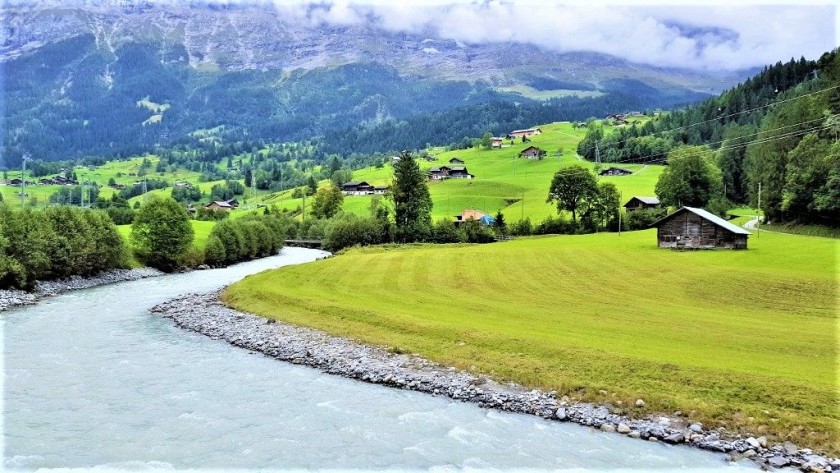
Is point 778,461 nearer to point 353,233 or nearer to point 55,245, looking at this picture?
point 55,245

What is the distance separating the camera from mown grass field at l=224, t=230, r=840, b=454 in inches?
922

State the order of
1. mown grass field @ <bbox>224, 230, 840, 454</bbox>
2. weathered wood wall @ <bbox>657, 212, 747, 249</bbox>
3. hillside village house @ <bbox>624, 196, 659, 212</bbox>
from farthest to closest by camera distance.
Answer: hillside village house @ <bbox>624, 196, 659, 212</bbox> → weathered wood wall @ <bbox>657, 212, 747, 249</bbox> → mown grass field @ <bbox>224, 230, 840, 454</bbox>

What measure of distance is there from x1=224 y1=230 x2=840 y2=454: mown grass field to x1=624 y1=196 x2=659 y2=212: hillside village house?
4828 cm

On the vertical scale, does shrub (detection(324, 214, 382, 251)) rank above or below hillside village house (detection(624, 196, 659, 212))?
below

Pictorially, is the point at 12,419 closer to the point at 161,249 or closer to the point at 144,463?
the point at 144,463

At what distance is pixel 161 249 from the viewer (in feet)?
279

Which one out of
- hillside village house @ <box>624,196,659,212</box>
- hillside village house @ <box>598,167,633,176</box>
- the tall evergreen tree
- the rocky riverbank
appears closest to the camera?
the rocky riverbank

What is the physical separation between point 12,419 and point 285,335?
1627 cm

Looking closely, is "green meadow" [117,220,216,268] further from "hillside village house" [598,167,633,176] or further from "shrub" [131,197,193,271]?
"hillside village house" [598,167,633,176]

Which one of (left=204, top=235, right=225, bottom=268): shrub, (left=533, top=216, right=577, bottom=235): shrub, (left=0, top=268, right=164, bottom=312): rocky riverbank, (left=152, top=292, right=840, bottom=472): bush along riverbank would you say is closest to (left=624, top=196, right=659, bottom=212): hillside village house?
(left=533, top=216, right=577, bottom=235): shrub

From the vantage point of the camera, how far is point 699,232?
64.6 m

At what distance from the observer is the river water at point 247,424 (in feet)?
63.4

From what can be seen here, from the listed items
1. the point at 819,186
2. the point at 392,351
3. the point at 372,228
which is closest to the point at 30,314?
the point at 392,351

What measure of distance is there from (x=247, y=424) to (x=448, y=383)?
891 cm
